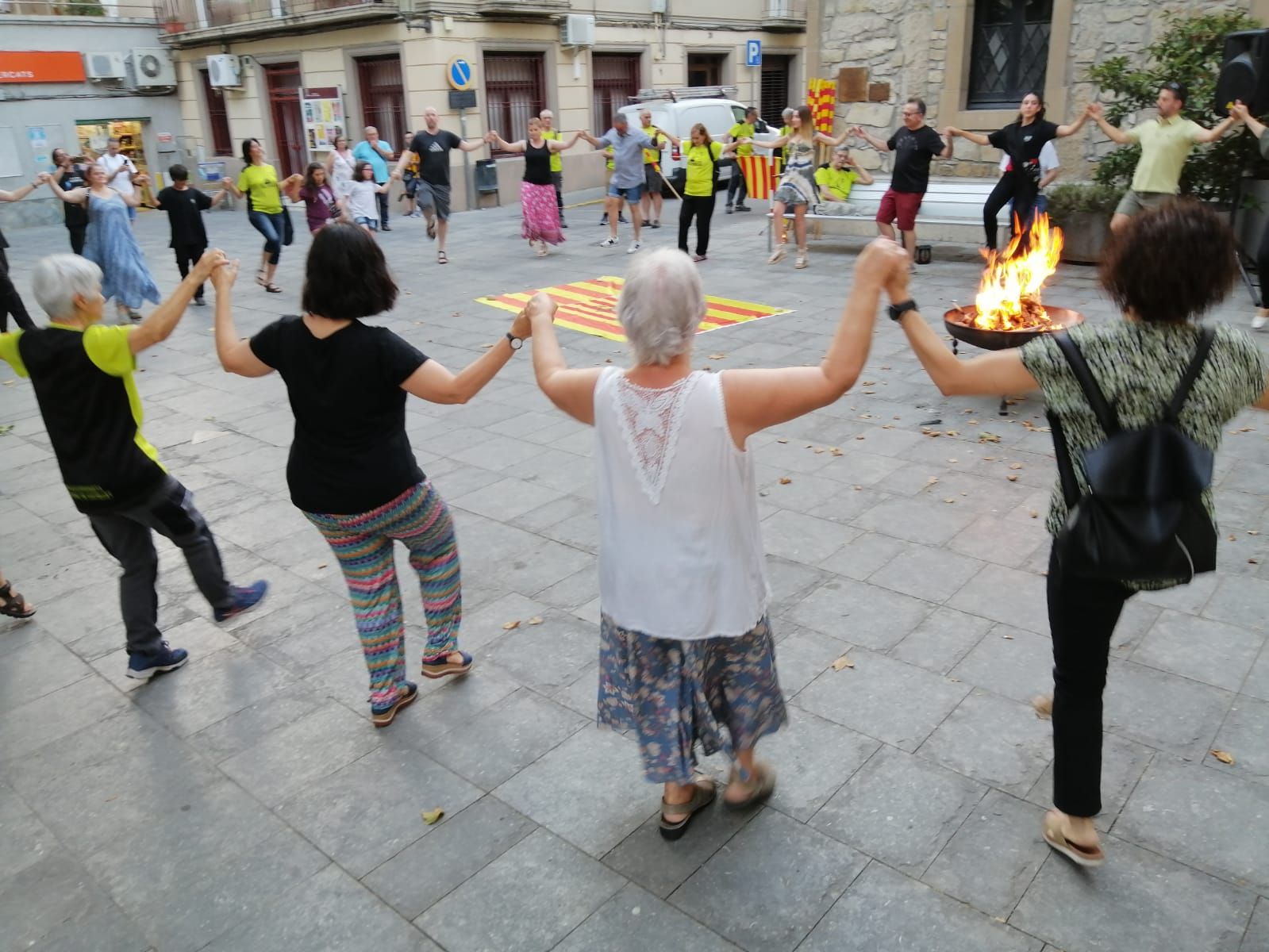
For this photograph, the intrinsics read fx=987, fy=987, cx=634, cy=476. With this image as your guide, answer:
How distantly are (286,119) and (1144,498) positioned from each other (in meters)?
25.6

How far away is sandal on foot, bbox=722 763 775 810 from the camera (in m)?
3.09

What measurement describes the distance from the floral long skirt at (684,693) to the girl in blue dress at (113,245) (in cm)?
934

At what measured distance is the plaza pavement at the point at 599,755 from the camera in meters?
2.75

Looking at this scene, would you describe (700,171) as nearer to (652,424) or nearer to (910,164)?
(910,164)

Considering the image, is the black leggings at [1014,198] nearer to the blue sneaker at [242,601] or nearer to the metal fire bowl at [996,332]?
the metal fire bowl at [996,332]

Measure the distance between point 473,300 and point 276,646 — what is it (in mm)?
7619

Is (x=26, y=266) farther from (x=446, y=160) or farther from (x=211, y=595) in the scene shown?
(x=211, y=595)

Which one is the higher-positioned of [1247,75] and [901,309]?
[1247,75]

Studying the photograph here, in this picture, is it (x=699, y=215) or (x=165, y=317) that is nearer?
(x=165, y=317)

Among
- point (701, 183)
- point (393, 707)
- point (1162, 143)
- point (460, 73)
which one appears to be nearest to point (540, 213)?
point (701, 183)

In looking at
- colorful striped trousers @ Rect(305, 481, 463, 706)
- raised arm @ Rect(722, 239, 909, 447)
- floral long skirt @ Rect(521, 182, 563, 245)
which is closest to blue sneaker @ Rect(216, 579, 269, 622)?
colorful striped trousers @ Rect(305, 481, 463, 706)

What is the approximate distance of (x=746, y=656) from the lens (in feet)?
9.29

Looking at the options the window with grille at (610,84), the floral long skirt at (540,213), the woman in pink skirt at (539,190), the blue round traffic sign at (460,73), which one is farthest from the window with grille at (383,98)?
the floral long skirt at (540,213)

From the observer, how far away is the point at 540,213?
1390 centimetres
